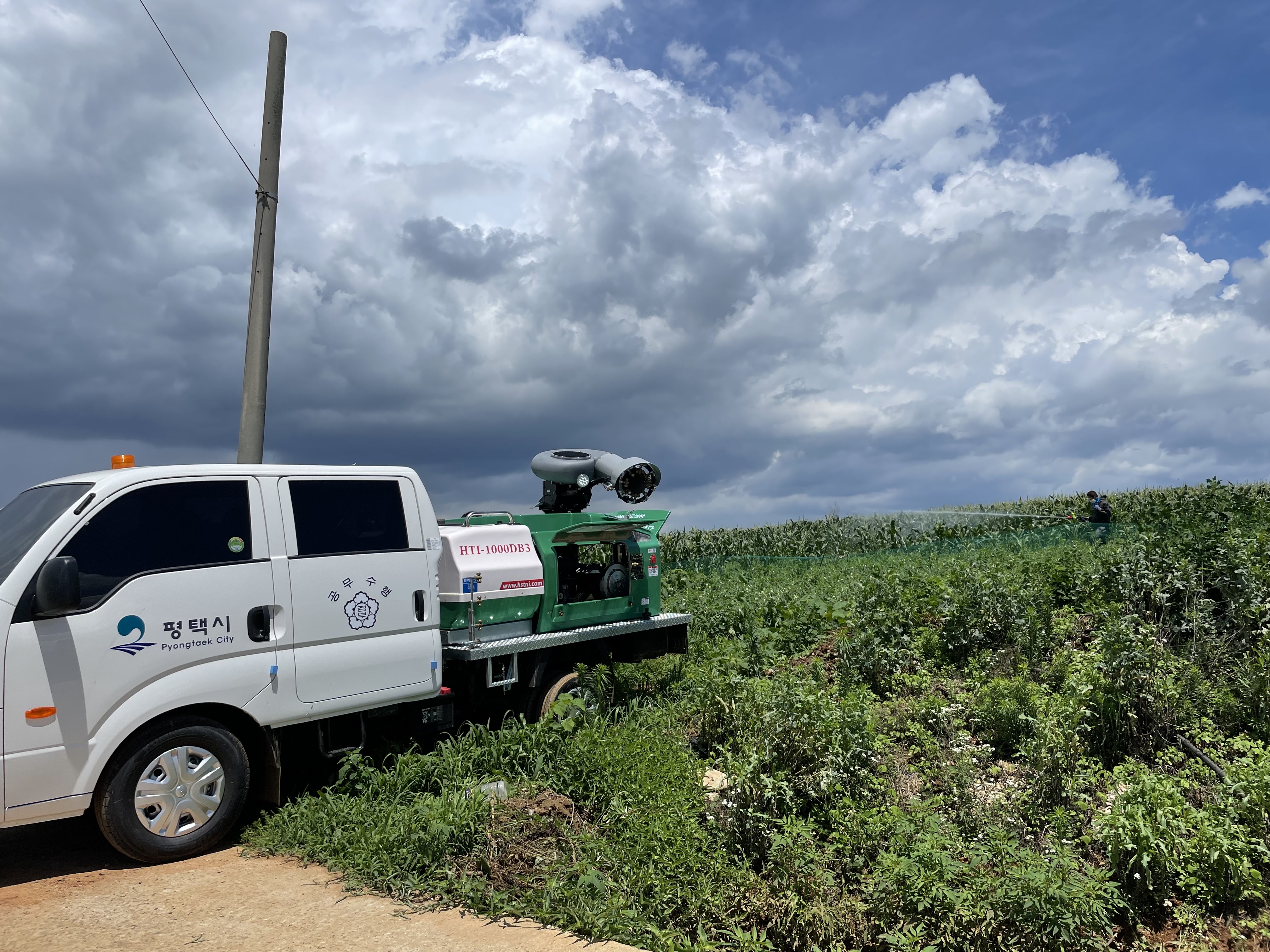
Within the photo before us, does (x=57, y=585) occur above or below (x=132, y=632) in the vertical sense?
above

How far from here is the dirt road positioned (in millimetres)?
4707

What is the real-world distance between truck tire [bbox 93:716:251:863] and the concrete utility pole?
360 centimetres

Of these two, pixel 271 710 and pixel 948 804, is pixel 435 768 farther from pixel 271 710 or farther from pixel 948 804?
pixel 948 804

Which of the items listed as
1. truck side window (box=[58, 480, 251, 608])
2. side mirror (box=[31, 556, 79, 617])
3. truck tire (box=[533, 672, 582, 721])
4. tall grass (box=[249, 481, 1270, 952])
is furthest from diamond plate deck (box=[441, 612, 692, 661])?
side mirror (box=[31, 556, 79, 617])

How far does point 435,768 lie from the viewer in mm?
6836

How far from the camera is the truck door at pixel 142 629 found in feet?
18.1

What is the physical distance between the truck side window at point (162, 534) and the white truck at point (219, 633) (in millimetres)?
11

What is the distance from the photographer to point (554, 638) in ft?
27.7

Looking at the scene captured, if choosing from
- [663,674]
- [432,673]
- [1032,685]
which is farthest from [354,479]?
[1032,685]

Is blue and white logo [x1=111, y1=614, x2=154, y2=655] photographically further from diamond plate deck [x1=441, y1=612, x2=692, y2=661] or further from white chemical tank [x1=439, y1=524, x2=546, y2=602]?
white chemical tank [x1=439, y1=524, x2=546, y2=602]

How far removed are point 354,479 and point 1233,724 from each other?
25.6ft

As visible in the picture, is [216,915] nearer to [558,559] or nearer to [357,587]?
[357,587]

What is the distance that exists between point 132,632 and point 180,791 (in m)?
1.12

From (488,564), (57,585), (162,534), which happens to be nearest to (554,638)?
(488,564)
